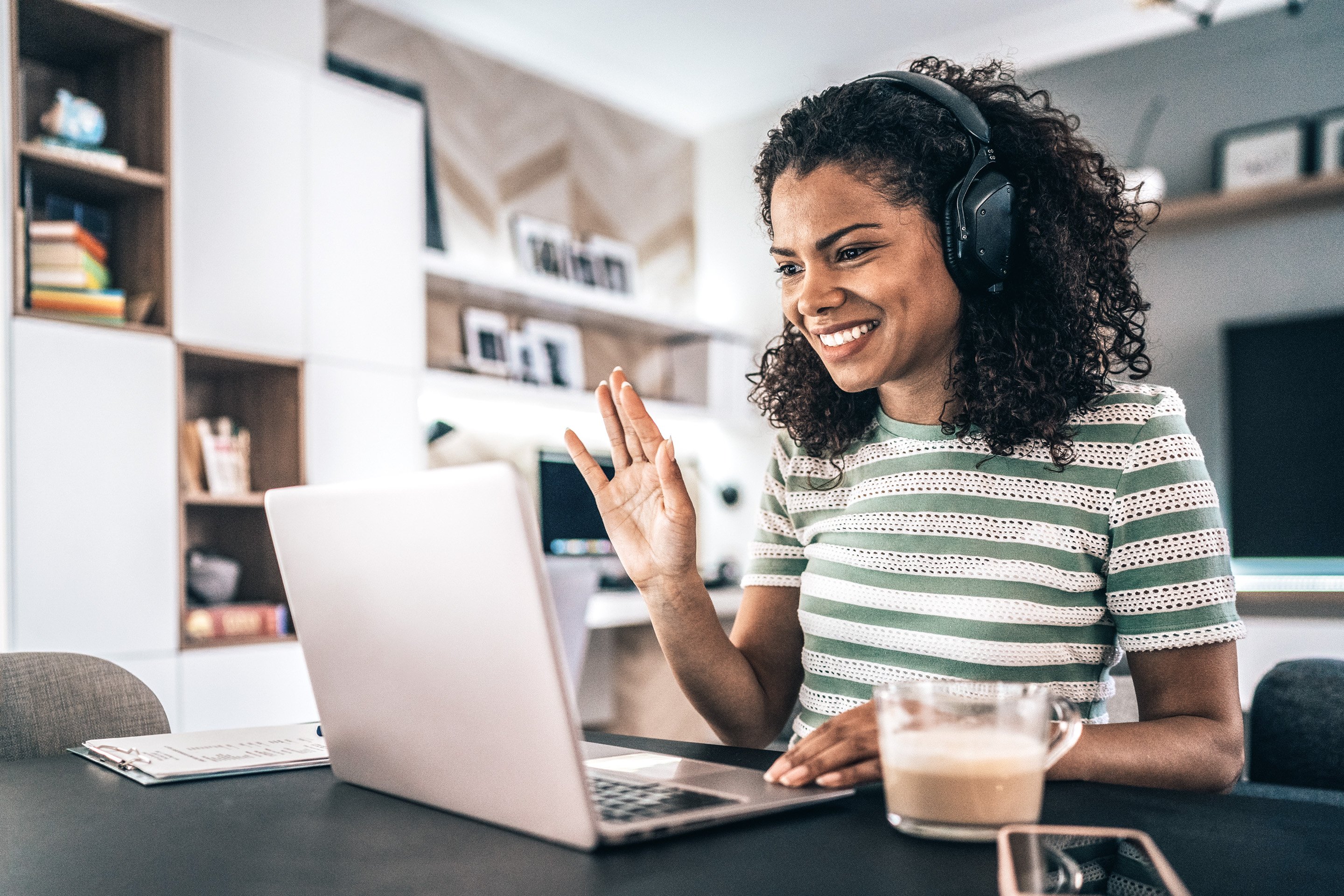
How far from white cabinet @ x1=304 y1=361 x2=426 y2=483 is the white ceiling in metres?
1.41

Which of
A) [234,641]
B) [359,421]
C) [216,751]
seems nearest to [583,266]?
[359,421]

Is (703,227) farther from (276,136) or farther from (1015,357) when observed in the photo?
(1015,357)

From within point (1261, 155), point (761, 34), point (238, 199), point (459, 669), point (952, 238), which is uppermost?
point (761, 34)

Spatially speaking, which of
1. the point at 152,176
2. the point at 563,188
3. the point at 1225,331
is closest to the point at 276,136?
the point at 152,176

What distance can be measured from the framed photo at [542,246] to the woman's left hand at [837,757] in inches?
132

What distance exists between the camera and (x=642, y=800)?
654 mm

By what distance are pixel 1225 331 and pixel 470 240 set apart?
261 centimetres

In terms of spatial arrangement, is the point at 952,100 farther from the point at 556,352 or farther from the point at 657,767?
the point at 556,352

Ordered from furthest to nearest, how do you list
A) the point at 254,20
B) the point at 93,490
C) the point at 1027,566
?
1. the point at 254,20
2. the point at 93,490
3. the point at 1027,566

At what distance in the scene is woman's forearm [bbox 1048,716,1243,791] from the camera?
31.5 inches

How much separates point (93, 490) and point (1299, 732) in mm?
2319

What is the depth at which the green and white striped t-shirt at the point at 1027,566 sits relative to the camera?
0.98 metres

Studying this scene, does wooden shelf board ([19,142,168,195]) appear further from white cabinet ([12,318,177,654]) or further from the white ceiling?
the white ceiling

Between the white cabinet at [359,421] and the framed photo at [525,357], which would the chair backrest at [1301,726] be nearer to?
the white cabinet at [359,421]
